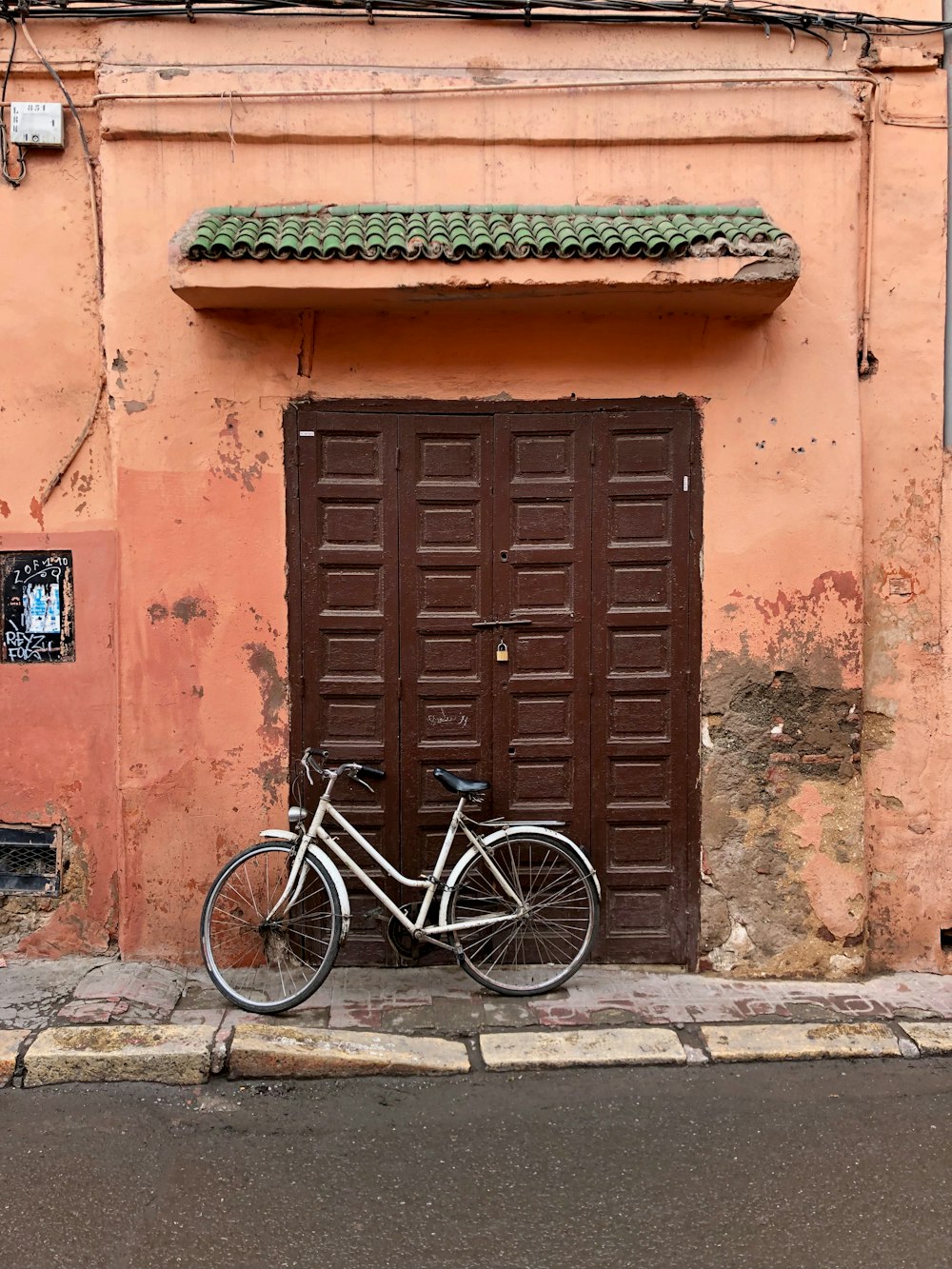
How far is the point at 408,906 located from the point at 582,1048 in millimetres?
1158

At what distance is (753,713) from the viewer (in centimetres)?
573

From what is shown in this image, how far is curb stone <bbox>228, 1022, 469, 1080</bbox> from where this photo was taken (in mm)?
4723

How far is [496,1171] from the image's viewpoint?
4.03 m

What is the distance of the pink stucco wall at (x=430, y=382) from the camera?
5.55 m


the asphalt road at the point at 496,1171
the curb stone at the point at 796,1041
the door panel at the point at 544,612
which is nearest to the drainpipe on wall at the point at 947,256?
the door panel at the point at 544,612

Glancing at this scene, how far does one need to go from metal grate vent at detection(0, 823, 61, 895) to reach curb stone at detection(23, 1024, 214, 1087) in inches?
46.0

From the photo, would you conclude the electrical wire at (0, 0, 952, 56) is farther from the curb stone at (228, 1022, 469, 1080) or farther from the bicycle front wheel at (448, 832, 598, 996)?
the curb stone at (228, 1022, 469, 1080)

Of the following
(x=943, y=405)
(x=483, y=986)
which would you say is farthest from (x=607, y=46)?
(x=483, y=986)

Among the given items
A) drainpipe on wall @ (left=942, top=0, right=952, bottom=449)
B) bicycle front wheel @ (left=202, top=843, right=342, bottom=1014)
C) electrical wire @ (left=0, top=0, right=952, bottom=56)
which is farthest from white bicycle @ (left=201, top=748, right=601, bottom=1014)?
electrical wire @ (left=0, top=0, right=952, bottom=56)

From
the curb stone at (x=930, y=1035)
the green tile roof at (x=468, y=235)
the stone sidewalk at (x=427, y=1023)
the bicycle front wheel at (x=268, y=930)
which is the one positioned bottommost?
the curb stone at (x=930, y=1035)

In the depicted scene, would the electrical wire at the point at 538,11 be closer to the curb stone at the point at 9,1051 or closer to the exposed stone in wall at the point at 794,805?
the exposed stone in wall at the point at 794,805

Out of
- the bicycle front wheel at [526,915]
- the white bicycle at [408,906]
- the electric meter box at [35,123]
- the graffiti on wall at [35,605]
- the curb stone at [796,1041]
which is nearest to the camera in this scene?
the curb stone at [796,1041]

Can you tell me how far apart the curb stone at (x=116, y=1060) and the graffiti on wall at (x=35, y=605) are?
6.65ft

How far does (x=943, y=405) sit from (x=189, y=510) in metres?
4.01
